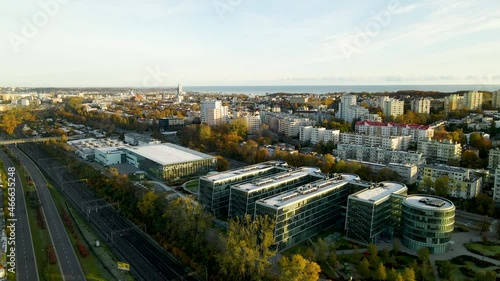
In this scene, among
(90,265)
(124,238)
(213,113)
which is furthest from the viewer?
(213,113)

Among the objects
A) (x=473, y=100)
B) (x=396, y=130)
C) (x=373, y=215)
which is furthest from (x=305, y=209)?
(x=473, y=100)

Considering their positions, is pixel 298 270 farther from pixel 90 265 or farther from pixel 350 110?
pixel 350 110

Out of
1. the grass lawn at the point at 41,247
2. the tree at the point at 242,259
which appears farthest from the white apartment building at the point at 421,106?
the grass lawn at the point at 41,247

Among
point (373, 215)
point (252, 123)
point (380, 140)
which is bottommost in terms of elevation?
point (373, 215)

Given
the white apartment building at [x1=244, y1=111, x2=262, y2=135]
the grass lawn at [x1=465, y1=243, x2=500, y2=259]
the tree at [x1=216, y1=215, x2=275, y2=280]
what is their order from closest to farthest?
the tree at [x1=216, y1=215, x2=275, y2=280], the grass lawn at [x1=465, y1=243, x2=500, y2=259], the white apartment building at [x1=244, y1=111, x2=262, y2=135]

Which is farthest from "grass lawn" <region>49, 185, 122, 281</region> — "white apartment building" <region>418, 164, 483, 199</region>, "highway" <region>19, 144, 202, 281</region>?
"white apartment building" <region>418, 164, 483, 199</region>

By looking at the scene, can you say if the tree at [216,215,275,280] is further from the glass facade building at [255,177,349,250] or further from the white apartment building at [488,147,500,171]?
the white apartment building at [488,147,500,171]
